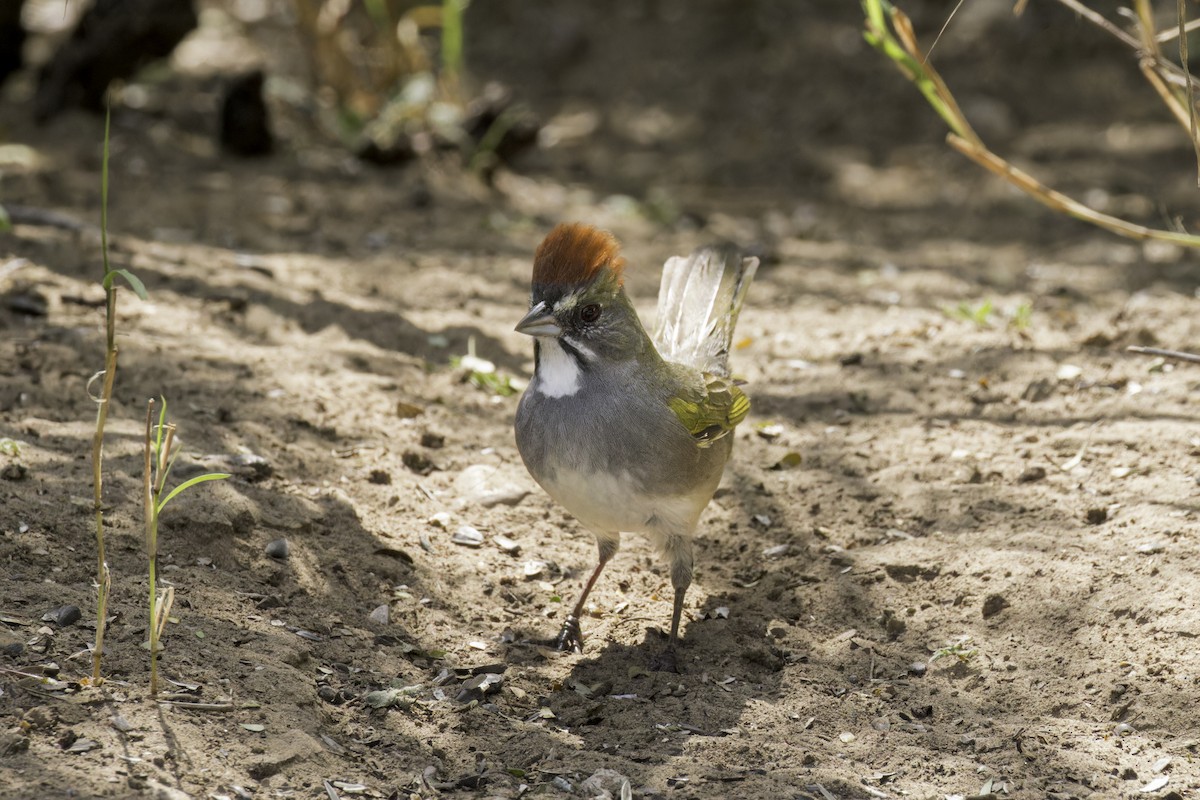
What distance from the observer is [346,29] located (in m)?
10.3

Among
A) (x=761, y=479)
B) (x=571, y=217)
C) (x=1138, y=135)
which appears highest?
(x=1138, y=135)

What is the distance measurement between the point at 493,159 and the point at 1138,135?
507cm

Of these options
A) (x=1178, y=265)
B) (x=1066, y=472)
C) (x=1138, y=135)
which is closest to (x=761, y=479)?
(x=1066, y=472)

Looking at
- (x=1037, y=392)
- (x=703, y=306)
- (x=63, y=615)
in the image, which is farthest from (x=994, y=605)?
(x=63, y=615)

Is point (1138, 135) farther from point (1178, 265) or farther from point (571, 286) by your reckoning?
point (571, 286)

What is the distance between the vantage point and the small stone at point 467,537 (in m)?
5.18

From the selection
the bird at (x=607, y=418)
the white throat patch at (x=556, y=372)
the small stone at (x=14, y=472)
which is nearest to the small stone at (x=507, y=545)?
the bird at (x=607, y=418)

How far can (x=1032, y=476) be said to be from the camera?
547 cm

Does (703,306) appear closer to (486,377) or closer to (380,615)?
(486,377)

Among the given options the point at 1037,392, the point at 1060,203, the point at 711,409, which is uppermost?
the point at 1060,203

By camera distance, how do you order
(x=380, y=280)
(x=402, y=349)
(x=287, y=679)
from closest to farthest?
(x=287, y=679) → (x=402, y=349) → (x=380, y=280)

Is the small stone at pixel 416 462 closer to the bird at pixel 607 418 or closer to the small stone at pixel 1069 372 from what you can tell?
the bird at pixel 607 418

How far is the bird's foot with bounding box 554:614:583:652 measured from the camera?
186 inches

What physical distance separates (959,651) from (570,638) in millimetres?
1386
